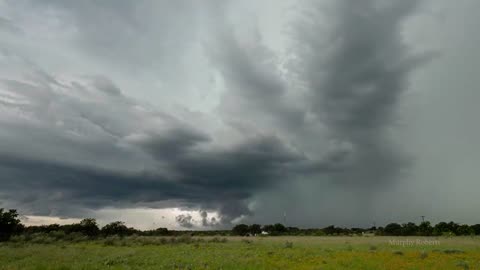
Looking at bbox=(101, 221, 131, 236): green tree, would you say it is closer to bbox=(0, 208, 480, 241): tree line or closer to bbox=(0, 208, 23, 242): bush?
bbox=(0, 208, 480, 241): tree line

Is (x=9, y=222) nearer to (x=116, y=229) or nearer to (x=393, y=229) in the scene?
(x=116, y=229)

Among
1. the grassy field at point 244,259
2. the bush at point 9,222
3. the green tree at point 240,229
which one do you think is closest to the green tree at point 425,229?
the green tree at point 240,229

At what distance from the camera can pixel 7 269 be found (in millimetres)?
22891

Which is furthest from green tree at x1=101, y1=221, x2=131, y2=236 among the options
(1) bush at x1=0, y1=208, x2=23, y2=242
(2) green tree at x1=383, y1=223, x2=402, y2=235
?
(2) green tree at x1=383, y1=223, x2=402, y2=235

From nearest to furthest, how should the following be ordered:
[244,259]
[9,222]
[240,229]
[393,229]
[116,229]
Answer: [244,259] → [9,222] → [116,229] → [393,229] → [240,229]

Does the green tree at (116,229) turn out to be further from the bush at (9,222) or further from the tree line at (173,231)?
the bush at (9,222)

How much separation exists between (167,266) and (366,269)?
14685 mm

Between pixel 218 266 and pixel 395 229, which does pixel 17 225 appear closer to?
pixel 218 266

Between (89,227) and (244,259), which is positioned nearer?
(244,259)

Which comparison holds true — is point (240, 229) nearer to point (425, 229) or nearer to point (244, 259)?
point (425, 229)

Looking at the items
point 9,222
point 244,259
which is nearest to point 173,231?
point 9,222

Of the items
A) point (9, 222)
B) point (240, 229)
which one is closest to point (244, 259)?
point (9, 222)

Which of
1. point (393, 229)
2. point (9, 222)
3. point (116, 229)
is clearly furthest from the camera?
point (393, 229)

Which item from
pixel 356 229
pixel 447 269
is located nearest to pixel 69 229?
pixel 447 269
